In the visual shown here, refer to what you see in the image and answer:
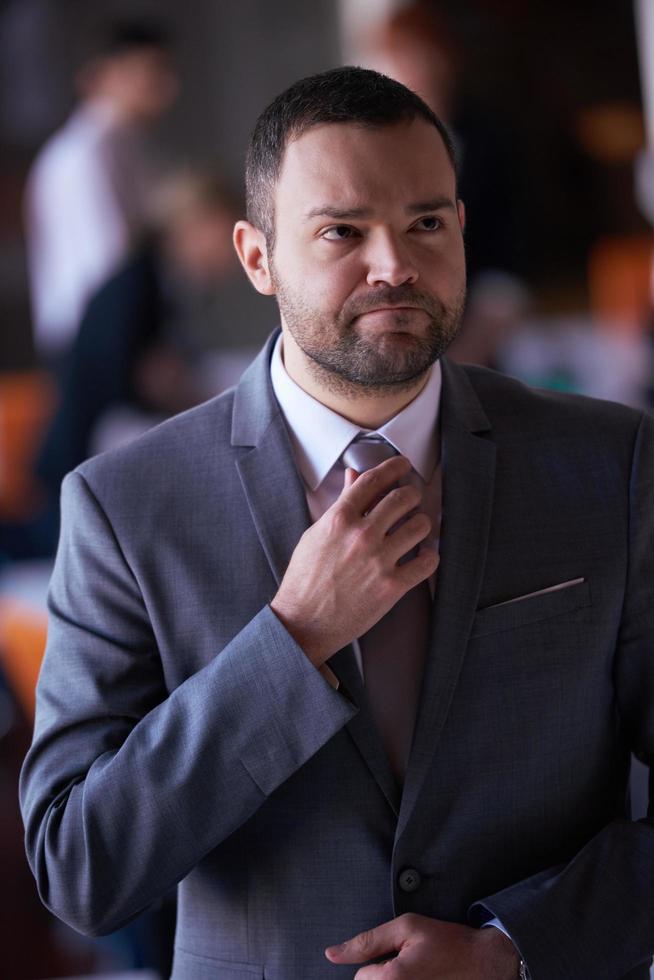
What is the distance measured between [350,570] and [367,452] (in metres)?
0.19

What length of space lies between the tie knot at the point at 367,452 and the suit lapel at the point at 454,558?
66 millimetres

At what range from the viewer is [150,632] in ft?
4.23

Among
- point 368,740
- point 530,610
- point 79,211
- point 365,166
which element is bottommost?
point 368,740

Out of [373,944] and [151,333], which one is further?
[151,333]

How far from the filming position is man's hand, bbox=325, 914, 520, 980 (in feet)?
3.76

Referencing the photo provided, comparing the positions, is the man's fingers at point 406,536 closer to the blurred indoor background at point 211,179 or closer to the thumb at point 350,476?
the thumb at point 350,476

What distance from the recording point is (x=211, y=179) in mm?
5441

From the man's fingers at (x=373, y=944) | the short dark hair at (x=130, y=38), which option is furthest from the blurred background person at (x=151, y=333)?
the man's fingers at (x=373, y=944)

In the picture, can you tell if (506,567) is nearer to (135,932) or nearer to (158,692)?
(158,692)

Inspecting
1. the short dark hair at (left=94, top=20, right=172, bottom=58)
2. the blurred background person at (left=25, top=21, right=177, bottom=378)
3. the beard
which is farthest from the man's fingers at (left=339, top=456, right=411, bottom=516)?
the short dark hair at (left=94, top=20, right=172, bottom=58)

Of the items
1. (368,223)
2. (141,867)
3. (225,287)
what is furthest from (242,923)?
(225,287)

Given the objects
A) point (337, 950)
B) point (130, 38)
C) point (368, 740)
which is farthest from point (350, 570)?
point (130, 38)

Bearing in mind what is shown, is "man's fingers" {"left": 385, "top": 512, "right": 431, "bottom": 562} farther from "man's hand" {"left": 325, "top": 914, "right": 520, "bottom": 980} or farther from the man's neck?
"man's hand" {"left": 325, "top": 914, "right": 520, "bottom": 980}

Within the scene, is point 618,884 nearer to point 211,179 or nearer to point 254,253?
point 254,253
